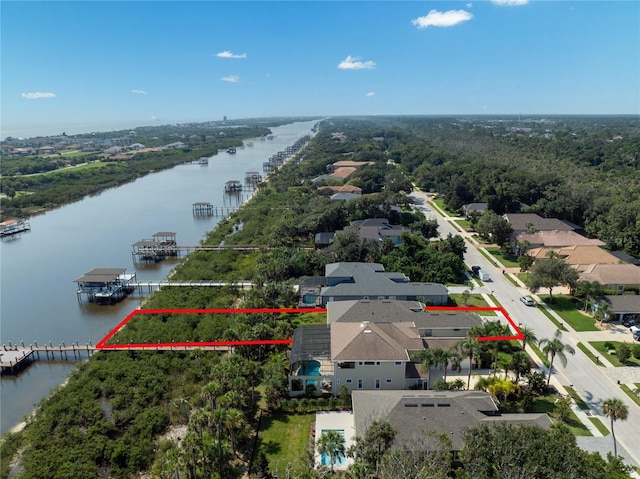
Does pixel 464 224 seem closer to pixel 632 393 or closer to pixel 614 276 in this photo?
pixel 614 276

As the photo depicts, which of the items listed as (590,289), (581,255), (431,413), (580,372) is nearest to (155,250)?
(431,413)

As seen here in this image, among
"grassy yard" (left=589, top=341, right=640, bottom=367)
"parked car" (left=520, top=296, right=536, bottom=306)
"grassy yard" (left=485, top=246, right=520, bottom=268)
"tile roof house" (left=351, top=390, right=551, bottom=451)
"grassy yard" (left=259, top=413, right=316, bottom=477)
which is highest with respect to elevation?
"tile roof house" (left=351, top=390, right=551, bottom=451)

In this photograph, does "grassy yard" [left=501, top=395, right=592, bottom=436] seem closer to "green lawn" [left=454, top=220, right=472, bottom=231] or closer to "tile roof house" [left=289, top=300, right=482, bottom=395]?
"tile roof house" [left=289, top=300, right=482, bottom=395]

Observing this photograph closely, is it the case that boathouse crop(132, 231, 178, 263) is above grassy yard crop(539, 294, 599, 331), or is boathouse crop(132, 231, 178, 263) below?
above

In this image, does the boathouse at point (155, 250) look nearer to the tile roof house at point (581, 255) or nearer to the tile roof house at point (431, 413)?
the tile roof house at point (431, 413)

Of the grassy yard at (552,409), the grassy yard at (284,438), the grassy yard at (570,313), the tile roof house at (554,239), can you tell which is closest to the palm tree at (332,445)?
the grassy yard at (284,438)

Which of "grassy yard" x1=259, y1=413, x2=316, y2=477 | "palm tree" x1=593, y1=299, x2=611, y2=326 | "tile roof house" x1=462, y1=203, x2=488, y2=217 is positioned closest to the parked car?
"palm tree" x1=593, y1=299, x2=611, y2=326
